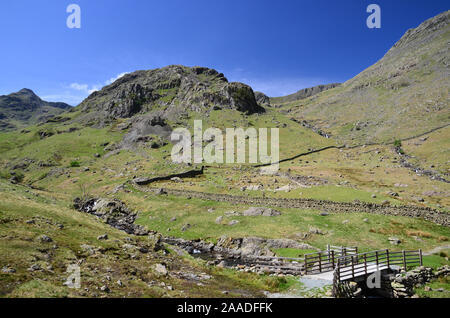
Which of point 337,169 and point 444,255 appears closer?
point 444,255

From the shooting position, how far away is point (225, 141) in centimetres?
11119

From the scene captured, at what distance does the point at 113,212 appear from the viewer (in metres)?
53.1

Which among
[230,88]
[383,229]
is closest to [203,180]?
[383,229]

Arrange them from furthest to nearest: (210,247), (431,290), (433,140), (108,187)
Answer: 1. (433,140)
2. (108,187)
3. (210,247)
4. (431,290)

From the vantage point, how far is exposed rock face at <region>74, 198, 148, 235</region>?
44.2 meters

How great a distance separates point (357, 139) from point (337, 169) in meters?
50.9
